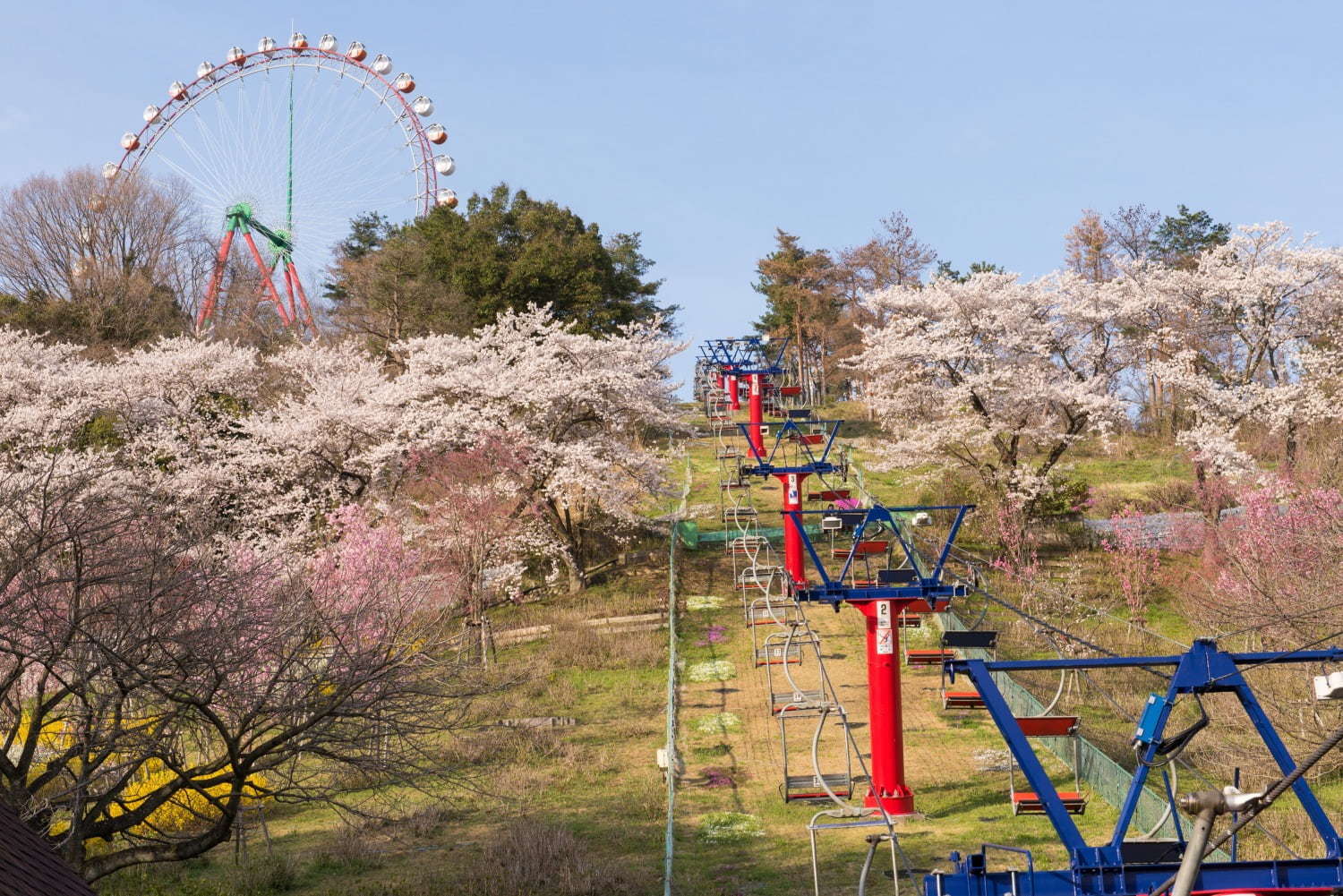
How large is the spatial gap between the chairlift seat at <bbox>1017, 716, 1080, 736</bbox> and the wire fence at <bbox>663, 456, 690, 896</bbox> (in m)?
4.81

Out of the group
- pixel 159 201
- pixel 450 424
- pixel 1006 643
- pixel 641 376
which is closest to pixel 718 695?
pixel 1006 643

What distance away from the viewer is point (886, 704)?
1853cm

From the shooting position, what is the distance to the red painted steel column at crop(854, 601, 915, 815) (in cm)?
1841

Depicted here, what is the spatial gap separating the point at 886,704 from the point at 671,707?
688 cm

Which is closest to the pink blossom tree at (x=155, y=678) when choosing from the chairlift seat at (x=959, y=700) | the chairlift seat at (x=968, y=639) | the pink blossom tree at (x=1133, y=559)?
the chairlift seat at (x=968, y=639)

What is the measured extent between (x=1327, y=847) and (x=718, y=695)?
17222 millimetres

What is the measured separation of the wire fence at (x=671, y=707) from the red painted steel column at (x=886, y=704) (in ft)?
10.4

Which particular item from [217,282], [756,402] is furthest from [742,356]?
[217,282]

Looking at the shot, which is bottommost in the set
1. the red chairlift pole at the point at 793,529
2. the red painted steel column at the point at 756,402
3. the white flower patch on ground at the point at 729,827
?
the white flower patch on ground at the point at 729,827

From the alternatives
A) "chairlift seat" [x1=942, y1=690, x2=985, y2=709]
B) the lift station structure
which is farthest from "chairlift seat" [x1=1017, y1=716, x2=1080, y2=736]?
the lift station structure

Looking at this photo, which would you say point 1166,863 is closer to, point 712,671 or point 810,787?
point 810,787

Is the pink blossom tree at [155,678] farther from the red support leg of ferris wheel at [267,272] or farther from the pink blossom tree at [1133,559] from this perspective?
the red support leg of ferris wheel at [267,272]

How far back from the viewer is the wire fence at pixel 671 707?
55.6ft

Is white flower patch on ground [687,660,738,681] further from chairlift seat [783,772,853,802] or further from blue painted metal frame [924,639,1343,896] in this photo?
blue painted metal frame [924,639,1343,896]
